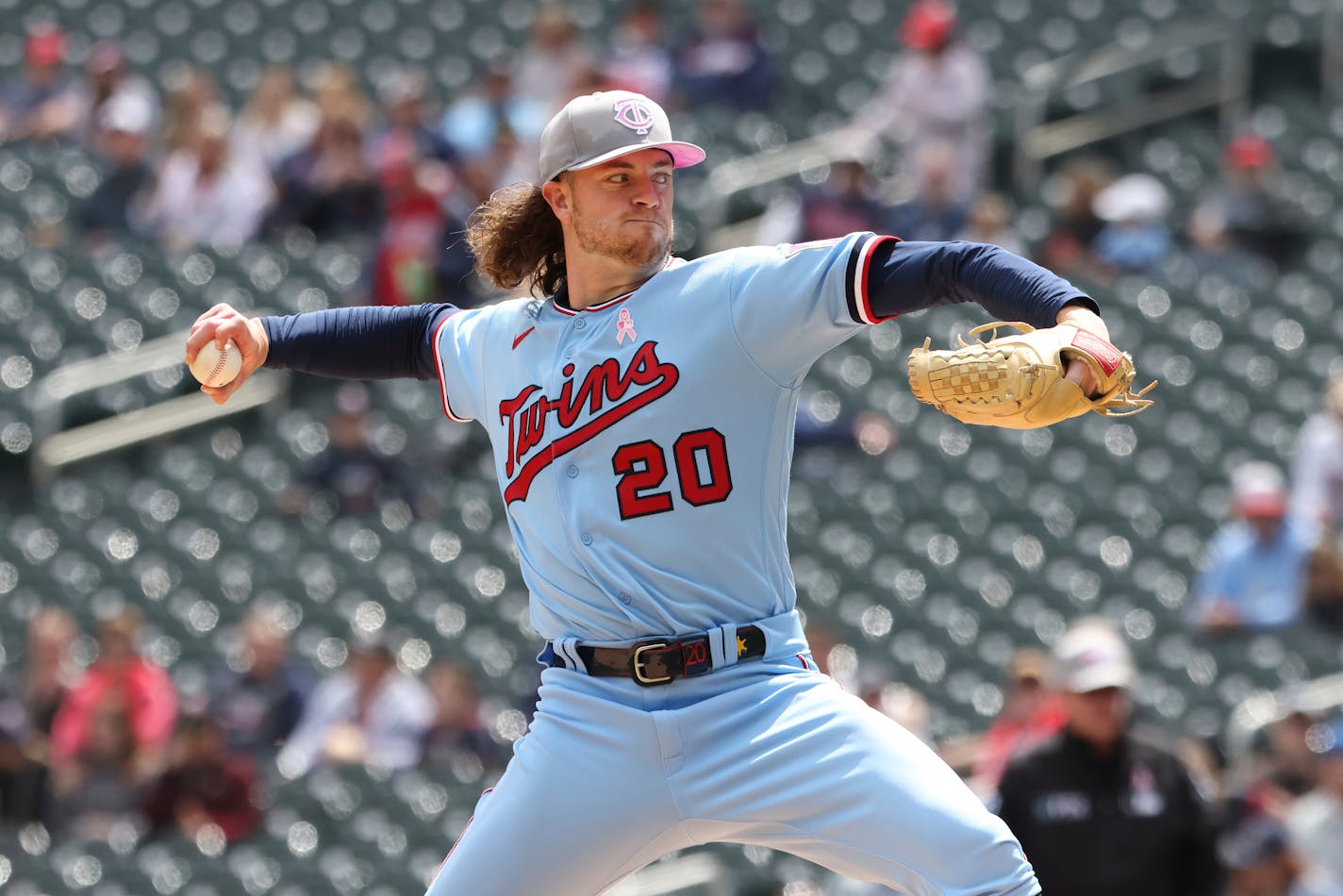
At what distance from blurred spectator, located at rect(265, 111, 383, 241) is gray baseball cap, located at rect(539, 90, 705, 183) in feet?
23.4

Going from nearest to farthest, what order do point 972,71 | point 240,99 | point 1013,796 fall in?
1. point 1013,796
2. point 972,71
3. point 240,99

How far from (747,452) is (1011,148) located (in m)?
7.90

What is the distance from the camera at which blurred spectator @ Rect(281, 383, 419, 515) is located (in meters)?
9.52

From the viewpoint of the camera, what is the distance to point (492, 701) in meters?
8.44

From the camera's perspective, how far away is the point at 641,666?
3471 mm

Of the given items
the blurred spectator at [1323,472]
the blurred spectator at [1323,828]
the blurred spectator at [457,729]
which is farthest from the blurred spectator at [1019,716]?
the blurred spectator at [457,729]

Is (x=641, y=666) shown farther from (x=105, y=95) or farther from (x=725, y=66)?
(x=105, y=95)

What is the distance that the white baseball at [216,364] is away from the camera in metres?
3.75

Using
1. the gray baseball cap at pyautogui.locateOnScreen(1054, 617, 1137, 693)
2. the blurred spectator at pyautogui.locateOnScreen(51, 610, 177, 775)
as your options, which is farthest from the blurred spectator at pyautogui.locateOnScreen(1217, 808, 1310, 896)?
the blurred spectator at pyautogui.locateOnScreen(51, 610, 177, 775)

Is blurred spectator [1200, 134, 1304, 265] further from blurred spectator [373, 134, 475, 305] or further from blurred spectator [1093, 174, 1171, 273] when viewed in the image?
blurred spectator [373, 134, 475, 305]

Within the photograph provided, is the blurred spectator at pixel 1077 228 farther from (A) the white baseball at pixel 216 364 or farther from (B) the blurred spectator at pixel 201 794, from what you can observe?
(A) the white baseball at pixel 216 364

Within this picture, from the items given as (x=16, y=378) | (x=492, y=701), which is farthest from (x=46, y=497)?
(x=492, y=701)

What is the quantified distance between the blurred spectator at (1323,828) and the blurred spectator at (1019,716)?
81 cm

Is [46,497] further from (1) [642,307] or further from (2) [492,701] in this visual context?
(1) [642,307]
